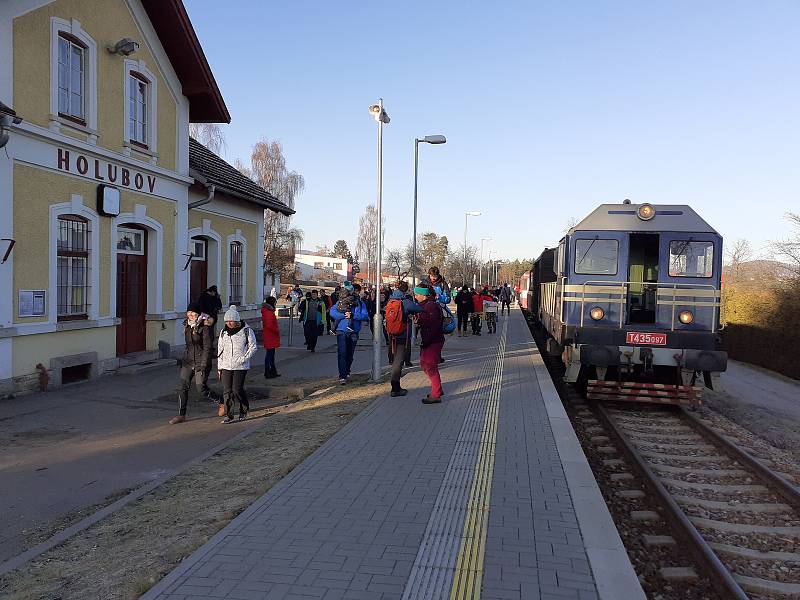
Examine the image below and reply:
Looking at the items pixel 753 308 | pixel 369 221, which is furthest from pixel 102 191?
pixel 369 221

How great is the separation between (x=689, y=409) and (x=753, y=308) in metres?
18.7

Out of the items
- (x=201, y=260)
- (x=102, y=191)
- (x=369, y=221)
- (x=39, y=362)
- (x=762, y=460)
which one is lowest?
(x=762, y=460)

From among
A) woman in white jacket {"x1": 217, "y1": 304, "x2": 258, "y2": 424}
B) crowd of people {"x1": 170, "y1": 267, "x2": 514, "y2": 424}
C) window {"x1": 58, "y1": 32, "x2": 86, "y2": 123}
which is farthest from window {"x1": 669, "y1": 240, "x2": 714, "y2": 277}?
window {"x1": 58, "y1": 32, "x2": 86, "y2": 123}

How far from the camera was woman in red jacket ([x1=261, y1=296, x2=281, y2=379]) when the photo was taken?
12.1 metres

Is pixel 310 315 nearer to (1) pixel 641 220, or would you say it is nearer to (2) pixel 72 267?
(2) pixel 72 267

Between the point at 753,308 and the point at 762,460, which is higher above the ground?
the point at 753,308

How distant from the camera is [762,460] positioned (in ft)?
27.0

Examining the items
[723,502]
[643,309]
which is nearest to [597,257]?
[643,309]

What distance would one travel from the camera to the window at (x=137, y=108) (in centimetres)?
1314

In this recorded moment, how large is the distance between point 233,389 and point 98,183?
5713 mm

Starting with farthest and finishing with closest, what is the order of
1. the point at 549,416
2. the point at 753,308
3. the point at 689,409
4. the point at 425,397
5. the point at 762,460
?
the point at 753,308 < the point at 689,409 < the point at 425,397 < the point at 549,416 < the point at 762,460

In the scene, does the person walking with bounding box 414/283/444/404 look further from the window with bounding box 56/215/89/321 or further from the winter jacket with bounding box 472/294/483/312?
the winter jacket with bounding box 472/294/483/312

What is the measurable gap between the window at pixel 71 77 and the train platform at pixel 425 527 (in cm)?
800

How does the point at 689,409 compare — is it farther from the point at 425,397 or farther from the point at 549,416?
the point at 425,397
